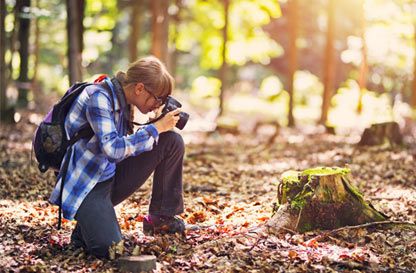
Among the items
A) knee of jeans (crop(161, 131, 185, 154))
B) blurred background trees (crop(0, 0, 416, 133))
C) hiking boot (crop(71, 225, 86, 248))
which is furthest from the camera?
blurred background trees (crop(0, 0, 416, 133))

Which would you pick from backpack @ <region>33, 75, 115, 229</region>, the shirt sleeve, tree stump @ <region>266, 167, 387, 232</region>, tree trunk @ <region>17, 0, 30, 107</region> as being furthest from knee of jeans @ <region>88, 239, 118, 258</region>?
tree trunk @ <region>17, 0, 30, 107</region>

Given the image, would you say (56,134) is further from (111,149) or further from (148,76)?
(148,76)

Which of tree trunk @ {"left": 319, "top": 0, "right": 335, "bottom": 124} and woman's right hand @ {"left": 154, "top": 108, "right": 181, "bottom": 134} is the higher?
tree trunk @ {"left": 319, "top": 0, "right": 335, "bottom": 124}

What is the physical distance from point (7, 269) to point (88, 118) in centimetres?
125

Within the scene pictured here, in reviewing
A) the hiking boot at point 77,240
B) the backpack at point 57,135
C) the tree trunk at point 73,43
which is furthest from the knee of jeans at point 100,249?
the tree trunk at point 73,43

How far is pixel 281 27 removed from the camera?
98.2 feet

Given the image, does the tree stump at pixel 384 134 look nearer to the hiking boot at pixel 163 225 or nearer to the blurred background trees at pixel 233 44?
the blurred background trees at pixel 233 44

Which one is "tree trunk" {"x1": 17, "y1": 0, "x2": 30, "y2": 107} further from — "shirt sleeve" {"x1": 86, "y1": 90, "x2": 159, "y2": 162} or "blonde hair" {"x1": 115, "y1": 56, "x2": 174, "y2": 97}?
"shirt sleeve" {"x1": 86, "y1": 90, "x2": 159, "y2": 162}

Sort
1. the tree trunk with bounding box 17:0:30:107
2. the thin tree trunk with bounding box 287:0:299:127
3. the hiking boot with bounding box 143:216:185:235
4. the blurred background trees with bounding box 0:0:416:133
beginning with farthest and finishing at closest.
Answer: the thin tree trunk with bounding box 287:0:299:127
the tree trunk with bounding box 17:0:30:107
the blurred background trees with bounding box 0:0:416:133
the hiking boot with bounding box 143:216:185:235

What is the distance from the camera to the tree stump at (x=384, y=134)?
9242 mm

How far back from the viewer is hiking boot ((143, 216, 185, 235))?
416 centimetres

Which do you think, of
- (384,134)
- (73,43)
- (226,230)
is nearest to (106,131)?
(226,230)

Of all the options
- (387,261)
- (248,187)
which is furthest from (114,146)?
(248,187)

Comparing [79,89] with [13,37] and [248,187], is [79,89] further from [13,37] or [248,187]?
[13,37]
